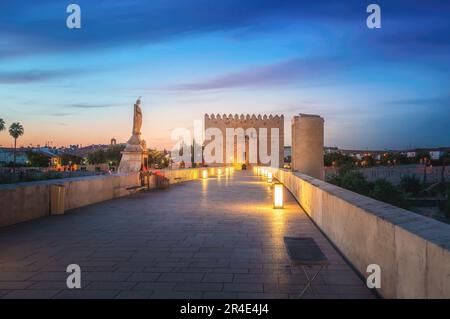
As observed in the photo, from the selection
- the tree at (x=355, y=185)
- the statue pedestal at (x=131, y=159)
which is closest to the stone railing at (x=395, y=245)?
the statue pedestal at (x=131, y=159)

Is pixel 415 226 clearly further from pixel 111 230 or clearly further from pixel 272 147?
pixel 272 147

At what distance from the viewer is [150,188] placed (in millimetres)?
19391

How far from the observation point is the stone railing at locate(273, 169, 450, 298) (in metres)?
3.12

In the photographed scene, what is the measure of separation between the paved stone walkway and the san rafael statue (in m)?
11.0

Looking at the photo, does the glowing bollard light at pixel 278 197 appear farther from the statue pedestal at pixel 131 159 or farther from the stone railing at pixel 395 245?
the statue pedestal at pixel 131 159

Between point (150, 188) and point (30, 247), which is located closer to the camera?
point (30, 247)

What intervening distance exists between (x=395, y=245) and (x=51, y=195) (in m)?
8.32

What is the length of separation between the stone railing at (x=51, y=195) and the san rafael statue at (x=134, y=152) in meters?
5.69

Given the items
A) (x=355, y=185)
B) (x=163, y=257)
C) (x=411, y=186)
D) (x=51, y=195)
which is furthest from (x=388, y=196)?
(x=163, y=257)

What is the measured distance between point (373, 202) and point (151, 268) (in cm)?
291

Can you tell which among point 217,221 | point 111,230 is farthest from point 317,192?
point 111,230

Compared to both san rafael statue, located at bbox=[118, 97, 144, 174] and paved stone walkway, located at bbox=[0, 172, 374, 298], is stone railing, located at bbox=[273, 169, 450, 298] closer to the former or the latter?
paved stone walkway, located at bbox=[0, 172, 374, 298]

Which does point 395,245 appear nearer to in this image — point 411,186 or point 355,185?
point 355,185

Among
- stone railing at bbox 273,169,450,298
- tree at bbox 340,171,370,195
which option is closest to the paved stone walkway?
stone railing at bbox 273,169,450,298
